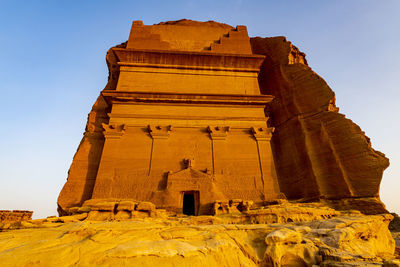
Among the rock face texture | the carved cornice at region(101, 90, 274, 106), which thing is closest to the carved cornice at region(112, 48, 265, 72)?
the rock face texture

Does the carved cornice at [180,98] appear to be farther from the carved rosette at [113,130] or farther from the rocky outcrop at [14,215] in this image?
the rocky outcrop at [14,215]

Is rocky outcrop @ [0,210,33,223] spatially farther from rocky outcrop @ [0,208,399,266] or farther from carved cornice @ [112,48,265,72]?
rocky outcrop @ [0,208,399,266]

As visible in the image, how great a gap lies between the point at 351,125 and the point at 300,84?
423 centimetres

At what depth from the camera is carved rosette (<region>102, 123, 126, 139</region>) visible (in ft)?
36.1

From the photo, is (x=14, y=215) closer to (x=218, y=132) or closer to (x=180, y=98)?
(x=180, y=98)

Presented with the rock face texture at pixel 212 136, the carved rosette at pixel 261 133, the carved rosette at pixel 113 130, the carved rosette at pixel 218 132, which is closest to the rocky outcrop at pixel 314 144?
the rock face texture at pixel 212 136

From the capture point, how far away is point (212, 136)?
1149cm

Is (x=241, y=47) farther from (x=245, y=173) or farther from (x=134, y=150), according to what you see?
(x=134, y=150)

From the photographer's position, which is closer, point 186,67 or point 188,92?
point 188,92

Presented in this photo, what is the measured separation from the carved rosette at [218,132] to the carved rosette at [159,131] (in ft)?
7.42

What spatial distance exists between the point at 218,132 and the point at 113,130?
5.63 metres

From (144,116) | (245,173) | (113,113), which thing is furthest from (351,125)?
(113,113)

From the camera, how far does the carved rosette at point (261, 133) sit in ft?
38.4

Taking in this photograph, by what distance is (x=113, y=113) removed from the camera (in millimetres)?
11820
